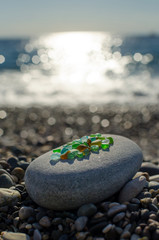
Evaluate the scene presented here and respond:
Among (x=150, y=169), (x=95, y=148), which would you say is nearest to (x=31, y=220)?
(x=95, y=148)

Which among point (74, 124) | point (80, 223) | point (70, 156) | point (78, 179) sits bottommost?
point (80, 223)

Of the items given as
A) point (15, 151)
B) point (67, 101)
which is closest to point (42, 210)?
point (15, 151)

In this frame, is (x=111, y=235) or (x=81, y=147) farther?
(x=81, y=147)

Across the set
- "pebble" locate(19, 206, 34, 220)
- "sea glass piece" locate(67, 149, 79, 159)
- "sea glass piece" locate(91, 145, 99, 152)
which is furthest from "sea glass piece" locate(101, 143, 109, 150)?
"pebble" locate(19, 206, 34, 220)

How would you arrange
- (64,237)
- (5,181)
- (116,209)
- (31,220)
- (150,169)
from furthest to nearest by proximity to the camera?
(150,169), (5,181), (31,220), (116,209), (64,237)

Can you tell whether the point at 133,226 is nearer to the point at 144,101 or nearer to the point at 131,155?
the point at 131,155

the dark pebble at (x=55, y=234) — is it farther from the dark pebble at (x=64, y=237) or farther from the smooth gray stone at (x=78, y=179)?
the smooth gray stone at (x=78, y=179)

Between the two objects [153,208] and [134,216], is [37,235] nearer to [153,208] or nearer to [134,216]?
[134,216]
